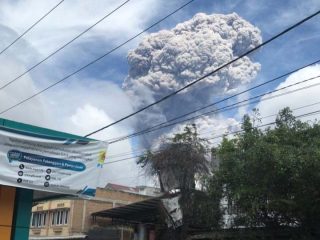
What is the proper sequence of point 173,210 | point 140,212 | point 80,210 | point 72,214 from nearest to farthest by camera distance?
point 173,210, point 140,212, point 72,214, point 80,210

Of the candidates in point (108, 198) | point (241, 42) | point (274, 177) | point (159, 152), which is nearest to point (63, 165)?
point (274, 177)

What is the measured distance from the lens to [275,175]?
19438 mm

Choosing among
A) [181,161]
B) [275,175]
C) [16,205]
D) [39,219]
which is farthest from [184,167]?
[39,219]

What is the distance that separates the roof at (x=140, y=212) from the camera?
2778 centimetres

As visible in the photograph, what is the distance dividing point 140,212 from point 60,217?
16.3 m

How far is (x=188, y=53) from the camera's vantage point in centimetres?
5841

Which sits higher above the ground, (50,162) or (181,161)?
(181,161)

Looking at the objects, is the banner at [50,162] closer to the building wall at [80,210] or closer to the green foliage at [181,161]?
the green foliage at [181,161]

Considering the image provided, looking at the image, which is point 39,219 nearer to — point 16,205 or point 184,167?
point 184,167

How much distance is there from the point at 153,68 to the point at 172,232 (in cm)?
3772

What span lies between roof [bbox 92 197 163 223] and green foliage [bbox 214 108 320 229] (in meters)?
5.69

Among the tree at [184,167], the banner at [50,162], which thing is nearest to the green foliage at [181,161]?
the tree at [184,167]

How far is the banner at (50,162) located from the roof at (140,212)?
13628 mm

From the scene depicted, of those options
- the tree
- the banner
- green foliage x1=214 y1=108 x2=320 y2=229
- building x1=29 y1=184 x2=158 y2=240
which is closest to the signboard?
the tree
